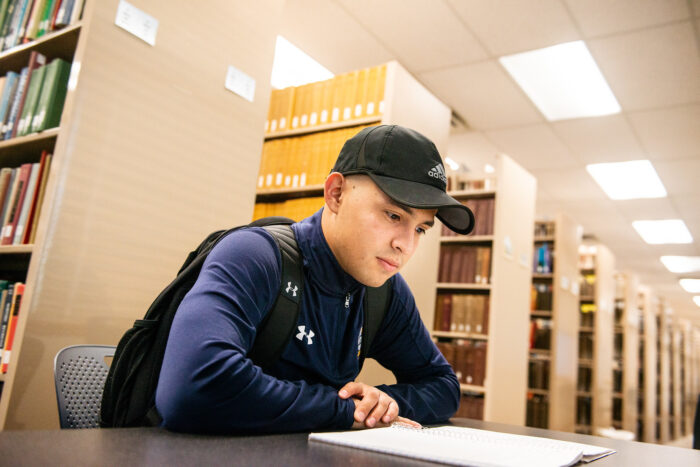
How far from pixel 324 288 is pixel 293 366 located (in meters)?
0.17

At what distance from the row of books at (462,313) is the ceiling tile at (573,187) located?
294 cm

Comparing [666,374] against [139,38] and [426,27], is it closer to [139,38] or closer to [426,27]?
[426,27]

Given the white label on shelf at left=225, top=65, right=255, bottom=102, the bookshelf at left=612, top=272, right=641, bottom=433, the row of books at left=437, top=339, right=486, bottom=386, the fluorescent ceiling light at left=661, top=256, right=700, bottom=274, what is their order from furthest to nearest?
the fluorescent ceiling light at left=661, top=256, right=700, bottom=274 < the bookshelf at left=612, top=272, right=641, bottom=433 < the row of books at left=437, top=339, right=486, bottom=386 < the white label on shelf at left=225, top=65, right=255, bottom=102

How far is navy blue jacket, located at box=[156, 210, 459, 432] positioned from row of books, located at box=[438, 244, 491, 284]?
2668 millimetres

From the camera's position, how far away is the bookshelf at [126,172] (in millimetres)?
1697

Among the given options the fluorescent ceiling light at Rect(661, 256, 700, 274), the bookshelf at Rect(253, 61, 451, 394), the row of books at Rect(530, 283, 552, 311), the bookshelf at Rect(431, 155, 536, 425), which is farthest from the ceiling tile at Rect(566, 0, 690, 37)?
the fluorescent ceiling light at Rect(661, 256, 700, 274)

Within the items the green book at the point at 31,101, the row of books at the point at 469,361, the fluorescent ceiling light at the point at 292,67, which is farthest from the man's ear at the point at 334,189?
the fluorescent ceiling light at the point at 292,67

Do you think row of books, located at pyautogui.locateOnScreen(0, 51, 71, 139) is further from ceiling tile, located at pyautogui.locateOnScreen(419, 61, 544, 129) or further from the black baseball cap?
ceiling tile, located at pyautogui.locateOnScreen(419, 61, 544, 129)

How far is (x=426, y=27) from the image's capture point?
12.6ft

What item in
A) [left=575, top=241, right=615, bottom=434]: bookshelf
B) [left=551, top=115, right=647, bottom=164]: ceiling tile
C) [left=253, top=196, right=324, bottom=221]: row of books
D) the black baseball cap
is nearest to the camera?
the black baseball cap

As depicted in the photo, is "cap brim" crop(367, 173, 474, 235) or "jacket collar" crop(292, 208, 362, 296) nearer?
"cap brim" crop(367, 173, 474, 235)

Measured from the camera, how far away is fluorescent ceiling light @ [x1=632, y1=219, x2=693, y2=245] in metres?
7.55

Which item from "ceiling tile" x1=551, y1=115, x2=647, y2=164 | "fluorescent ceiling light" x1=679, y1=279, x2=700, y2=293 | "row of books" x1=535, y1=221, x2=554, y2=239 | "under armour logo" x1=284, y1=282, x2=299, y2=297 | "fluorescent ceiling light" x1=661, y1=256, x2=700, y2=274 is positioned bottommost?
"under armour logo" x1=284, y1=282, x2=299, y2=297

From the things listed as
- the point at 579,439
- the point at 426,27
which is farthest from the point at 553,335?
the point at 579,439
